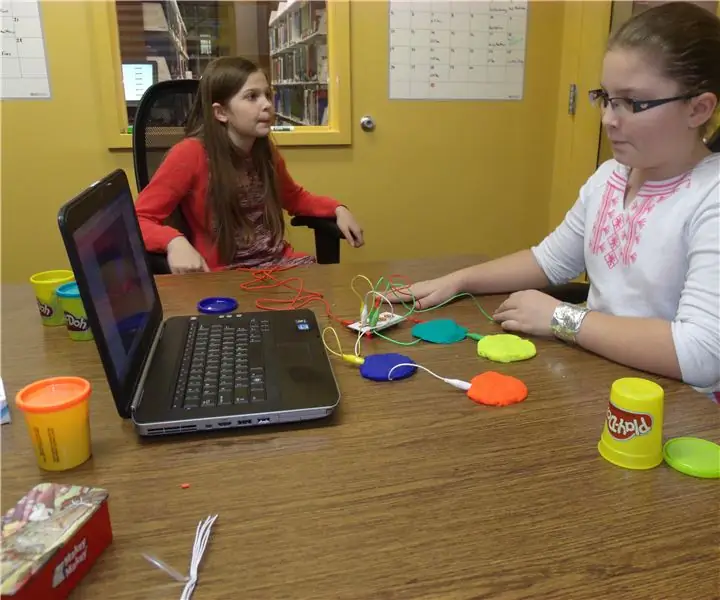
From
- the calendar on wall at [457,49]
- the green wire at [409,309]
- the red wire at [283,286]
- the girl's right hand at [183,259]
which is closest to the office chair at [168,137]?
the girl's right hand at [183,259]

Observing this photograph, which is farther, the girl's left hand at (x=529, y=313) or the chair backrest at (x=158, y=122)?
the chair backrest at (x=158, y=122)

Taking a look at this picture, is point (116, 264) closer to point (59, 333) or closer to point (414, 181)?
point (59, 333)

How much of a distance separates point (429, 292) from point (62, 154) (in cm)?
190

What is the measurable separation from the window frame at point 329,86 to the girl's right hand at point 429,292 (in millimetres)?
1527

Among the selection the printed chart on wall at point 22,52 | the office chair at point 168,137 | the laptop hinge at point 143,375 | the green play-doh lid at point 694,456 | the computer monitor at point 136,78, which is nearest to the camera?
the green play-doh lid at point 694,456

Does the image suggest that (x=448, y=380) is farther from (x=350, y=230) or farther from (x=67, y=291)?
(x=350, y=230)

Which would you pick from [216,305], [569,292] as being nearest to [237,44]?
[216,305]

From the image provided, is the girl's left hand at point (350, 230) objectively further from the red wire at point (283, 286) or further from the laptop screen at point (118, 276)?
the laptop screen at point (118, 276)

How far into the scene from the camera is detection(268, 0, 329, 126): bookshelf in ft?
8.63

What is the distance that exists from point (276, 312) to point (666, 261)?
65cm

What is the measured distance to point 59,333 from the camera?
1.06m

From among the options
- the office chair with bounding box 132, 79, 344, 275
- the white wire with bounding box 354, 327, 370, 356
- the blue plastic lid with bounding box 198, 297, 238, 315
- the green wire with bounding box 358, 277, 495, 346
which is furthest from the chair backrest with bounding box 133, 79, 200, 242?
the white wire with bounding box 354, 327, 370, 356

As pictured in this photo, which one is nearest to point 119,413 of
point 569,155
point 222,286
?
point 222,286

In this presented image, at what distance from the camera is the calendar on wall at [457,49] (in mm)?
2586
